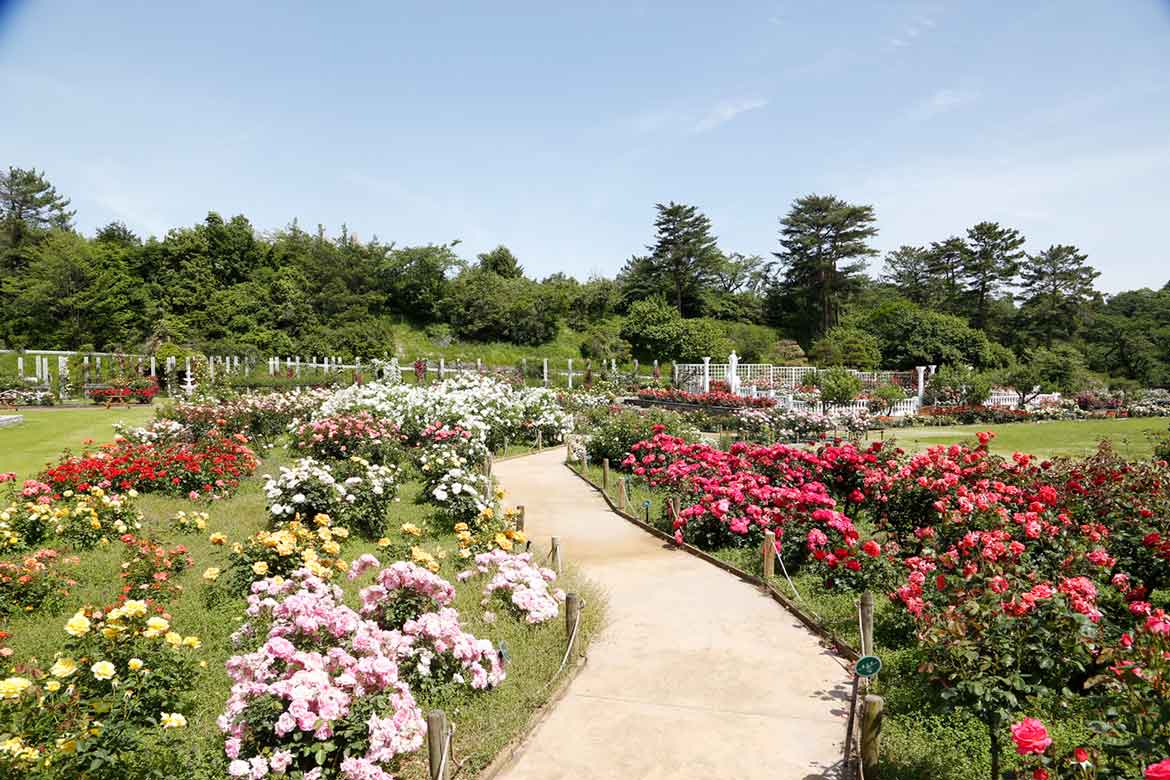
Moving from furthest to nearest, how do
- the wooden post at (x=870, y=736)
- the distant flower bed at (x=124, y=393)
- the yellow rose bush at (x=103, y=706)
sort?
the distant flower bed at (x=124, y=393), the wooden post at (x=870, y=736), the yellow rose bush at (x=103, y=706)

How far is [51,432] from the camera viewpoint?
13.6m

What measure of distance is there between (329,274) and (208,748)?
121 feet

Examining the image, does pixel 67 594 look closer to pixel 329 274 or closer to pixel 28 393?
pixel 28 393

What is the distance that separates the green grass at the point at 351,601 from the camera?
342 cm

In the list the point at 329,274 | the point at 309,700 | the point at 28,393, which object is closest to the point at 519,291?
the point at 329,274

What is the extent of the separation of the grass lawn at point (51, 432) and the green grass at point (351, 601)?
14.2 feet

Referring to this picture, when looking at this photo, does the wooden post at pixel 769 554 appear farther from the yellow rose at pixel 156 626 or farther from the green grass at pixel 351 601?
the yellow rose at pixel 156 626

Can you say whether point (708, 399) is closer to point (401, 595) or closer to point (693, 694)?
point (693, 694)

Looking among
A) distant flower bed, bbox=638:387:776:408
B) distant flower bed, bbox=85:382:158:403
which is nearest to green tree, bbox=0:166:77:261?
distant flower bed, bbox=85:382:158:403

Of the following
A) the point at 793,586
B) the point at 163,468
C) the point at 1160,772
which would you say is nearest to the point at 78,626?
Result: the point at 1160,772

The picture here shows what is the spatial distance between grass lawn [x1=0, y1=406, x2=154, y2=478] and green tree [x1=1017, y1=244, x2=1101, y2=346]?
171 ft

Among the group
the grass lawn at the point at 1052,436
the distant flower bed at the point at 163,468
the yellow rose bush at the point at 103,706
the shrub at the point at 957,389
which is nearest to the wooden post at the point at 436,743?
the yellow rose bush at the point at 103,706

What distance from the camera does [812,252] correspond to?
143ft

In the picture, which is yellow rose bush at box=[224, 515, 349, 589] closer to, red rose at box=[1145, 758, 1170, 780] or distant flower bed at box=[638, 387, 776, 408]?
red rose at box=[1145, 758, 1170, 780]
